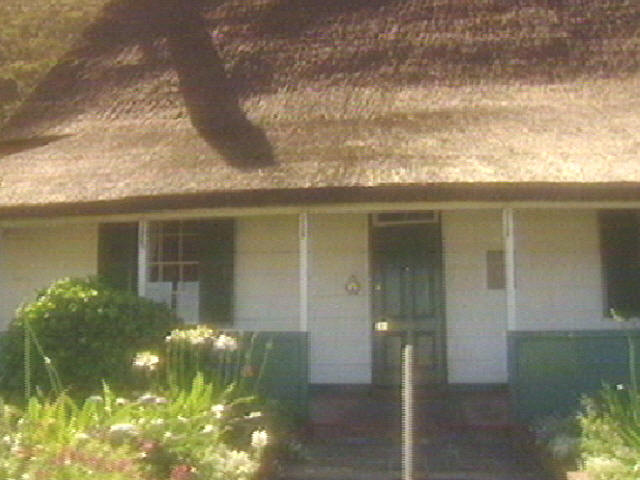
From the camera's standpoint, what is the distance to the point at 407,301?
42.7 ft

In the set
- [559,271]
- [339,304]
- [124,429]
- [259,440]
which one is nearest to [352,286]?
[339,304]

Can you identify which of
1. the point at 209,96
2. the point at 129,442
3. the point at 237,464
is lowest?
the point at 237,464

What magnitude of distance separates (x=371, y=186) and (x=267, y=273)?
2600 millimetres

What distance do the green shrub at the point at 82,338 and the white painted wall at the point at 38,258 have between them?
1917 millimetres

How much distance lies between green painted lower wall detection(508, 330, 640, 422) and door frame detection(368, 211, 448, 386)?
79.3 inches

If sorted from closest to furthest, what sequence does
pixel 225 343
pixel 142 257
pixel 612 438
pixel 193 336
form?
pixel 612 438
pixel 225 343
pixel 193 336
pixel 142 257

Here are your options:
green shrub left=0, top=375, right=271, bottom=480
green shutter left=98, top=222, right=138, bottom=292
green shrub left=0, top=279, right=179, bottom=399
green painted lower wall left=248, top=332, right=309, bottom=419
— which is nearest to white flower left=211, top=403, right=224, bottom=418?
green shrub left=0, top=375, right=271, bottom=480

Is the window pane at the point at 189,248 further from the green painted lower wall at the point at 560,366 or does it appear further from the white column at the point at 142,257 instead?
the green painted lower wall at the point at 560,366

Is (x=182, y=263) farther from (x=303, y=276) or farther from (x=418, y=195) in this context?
(x=418, y=195)

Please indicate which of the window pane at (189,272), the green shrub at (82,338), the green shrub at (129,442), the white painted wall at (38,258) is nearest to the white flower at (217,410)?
the green shrub at (129,442)

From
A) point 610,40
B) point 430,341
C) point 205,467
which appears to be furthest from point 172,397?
point 610,40

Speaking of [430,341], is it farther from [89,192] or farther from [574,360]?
[89,192]

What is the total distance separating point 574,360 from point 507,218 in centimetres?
162

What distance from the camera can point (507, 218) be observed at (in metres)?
11.4
